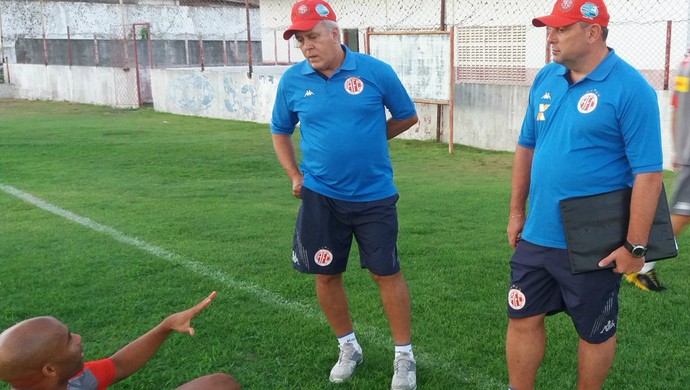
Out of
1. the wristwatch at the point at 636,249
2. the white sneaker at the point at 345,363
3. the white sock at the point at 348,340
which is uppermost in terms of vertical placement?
the wristwatch at the point at 636,249

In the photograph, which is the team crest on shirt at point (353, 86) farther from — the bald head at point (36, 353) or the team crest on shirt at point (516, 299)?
the bald head at point (36, 353)

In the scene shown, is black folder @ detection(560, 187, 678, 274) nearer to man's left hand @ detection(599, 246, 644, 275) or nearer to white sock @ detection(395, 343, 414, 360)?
man's left hand @ detection(599, 246, 644, 275)

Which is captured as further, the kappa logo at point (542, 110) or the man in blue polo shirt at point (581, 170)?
the kappa logo at point (542, 110)

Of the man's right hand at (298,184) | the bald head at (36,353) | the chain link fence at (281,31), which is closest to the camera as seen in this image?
the bald head at (36,353)

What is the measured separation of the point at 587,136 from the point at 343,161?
1317mm

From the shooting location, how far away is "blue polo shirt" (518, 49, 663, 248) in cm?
286

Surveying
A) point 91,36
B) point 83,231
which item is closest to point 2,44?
point 91,36

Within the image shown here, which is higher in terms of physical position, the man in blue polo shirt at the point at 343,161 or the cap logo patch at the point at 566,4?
the cap logo patch at the point at 566,4

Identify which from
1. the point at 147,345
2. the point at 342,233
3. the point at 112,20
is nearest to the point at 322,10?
the point at 342,233

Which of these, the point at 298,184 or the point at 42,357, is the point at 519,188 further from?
the point at 42,357

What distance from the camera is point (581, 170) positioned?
300cm

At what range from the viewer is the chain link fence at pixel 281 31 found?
1645 cm

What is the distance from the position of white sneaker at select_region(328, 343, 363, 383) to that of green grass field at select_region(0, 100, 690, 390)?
0.18 feet

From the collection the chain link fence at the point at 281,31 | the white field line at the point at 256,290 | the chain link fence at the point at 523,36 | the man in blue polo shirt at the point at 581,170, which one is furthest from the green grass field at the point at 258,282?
the chain link fence at the point at 523,36
